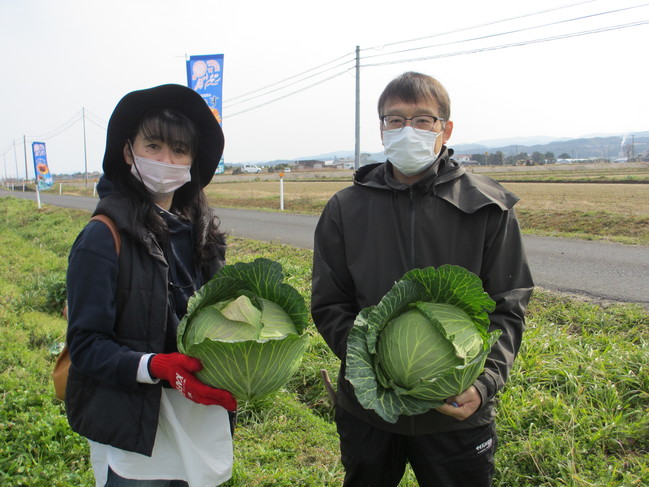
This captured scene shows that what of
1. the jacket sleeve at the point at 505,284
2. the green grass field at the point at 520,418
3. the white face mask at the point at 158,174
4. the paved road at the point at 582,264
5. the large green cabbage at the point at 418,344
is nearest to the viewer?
the large green cabbage at the point at 418,344

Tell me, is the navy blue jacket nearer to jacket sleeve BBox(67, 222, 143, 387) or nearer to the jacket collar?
jacket sleeve BBox(67, 222, 143, 387)

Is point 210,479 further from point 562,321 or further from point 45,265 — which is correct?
→ point 45,265

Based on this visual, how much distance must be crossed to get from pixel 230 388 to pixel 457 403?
87cm

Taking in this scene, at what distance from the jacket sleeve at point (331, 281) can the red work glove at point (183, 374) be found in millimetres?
557

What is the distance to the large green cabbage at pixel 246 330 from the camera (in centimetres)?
173

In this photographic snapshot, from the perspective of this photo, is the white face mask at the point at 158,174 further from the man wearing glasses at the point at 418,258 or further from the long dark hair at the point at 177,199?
the man wearing glasses at the point at 418,258

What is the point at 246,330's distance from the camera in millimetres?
1800

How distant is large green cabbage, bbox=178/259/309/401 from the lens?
1727 millimetres

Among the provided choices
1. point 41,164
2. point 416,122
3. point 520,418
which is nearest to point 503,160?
point 41,164

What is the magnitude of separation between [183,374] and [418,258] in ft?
3.50

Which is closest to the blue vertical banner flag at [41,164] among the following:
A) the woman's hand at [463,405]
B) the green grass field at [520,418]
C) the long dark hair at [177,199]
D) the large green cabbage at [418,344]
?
the green grass field at [520,418]

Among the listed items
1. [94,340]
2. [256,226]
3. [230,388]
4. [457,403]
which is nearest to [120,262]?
[94,340]

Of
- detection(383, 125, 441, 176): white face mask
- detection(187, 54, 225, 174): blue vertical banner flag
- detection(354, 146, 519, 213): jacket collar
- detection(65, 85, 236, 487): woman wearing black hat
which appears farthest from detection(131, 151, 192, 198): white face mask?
detection(187, 54, 225, 174): blue vertical banner flag

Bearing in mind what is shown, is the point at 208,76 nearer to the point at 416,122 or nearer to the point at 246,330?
the point at 416,122
